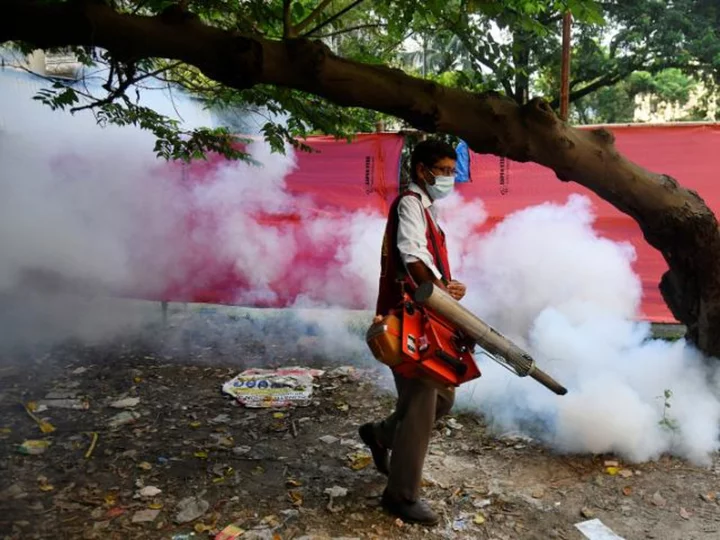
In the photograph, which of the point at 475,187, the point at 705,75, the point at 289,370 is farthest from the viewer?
the point at 705,75

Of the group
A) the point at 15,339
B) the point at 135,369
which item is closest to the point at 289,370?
the point at 135,369

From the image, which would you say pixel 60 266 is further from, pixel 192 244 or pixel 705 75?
pixel 705 75

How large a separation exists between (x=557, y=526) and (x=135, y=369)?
3.96m

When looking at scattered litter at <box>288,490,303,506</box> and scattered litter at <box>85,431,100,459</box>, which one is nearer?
scattered litter at <box>288,490,303,506</box>

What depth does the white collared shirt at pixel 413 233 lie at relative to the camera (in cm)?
275

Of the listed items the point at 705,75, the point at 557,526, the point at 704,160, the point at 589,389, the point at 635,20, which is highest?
the point at 635,20

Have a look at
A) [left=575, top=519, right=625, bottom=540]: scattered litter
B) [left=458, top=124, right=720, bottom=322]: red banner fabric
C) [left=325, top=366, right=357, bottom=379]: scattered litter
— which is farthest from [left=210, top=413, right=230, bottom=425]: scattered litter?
[left=458, top=124, right=720, bottom=322]: red banner fabric

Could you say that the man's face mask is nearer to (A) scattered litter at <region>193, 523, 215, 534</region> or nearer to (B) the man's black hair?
(B) the man's black hair

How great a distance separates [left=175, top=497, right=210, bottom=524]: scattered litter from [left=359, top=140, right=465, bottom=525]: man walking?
962 mm

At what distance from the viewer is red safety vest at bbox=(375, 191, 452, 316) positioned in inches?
114

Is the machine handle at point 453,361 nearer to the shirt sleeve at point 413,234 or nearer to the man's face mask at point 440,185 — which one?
the shirt sleeve at point 413,234

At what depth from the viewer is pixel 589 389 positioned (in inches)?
148

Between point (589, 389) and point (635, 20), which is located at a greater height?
point (635, 20)

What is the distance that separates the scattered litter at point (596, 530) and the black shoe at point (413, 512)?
0.73 metres
